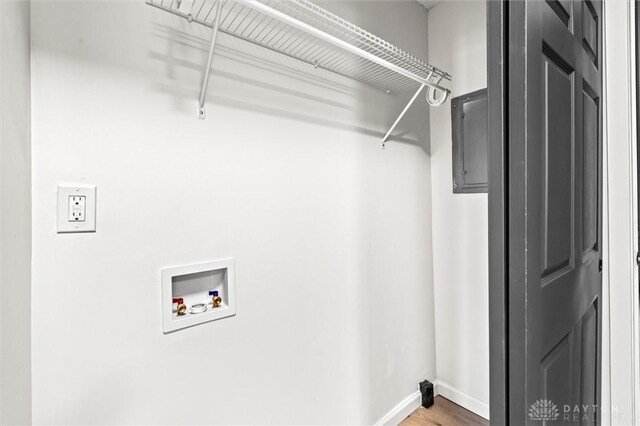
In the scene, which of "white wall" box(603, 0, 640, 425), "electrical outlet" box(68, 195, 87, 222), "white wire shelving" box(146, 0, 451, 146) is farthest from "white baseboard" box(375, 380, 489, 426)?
"electrical outlet" box(68, 195, 87, 222)

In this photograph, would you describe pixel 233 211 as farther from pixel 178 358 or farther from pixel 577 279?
pixel 577 279

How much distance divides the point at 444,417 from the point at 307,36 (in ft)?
6.94

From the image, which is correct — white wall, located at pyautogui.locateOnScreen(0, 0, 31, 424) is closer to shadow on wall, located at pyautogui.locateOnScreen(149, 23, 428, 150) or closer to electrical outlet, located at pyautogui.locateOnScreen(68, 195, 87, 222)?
electrical outlet, located at pyautogui.locateOnScreen(68, 195, 87, 222)

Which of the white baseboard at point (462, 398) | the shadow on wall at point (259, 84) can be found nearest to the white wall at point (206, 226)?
the shadow on wall at point (259, 84)

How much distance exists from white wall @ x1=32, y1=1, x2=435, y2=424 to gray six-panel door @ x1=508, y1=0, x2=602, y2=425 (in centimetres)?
86

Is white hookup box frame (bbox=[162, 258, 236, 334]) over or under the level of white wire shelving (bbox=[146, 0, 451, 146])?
under

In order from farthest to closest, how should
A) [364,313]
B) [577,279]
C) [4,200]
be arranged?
[364,313]
[577,279]
[4,200]

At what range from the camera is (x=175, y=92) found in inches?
38.9

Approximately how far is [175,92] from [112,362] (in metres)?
0.85

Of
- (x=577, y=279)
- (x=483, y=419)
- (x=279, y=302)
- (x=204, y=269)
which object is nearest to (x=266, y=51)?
(x=204, y=269)

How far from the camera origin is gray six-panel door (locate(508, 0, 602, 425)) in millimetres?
555

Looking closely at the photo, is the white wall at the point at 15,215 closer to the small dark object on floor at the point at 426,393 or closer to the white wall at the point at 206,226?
the white wall at the point at 206,226

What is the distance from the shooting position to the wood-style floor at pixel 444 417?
66.5 inches

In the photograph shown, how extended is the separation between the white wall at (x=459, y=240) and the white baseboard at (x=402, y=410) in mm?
235
